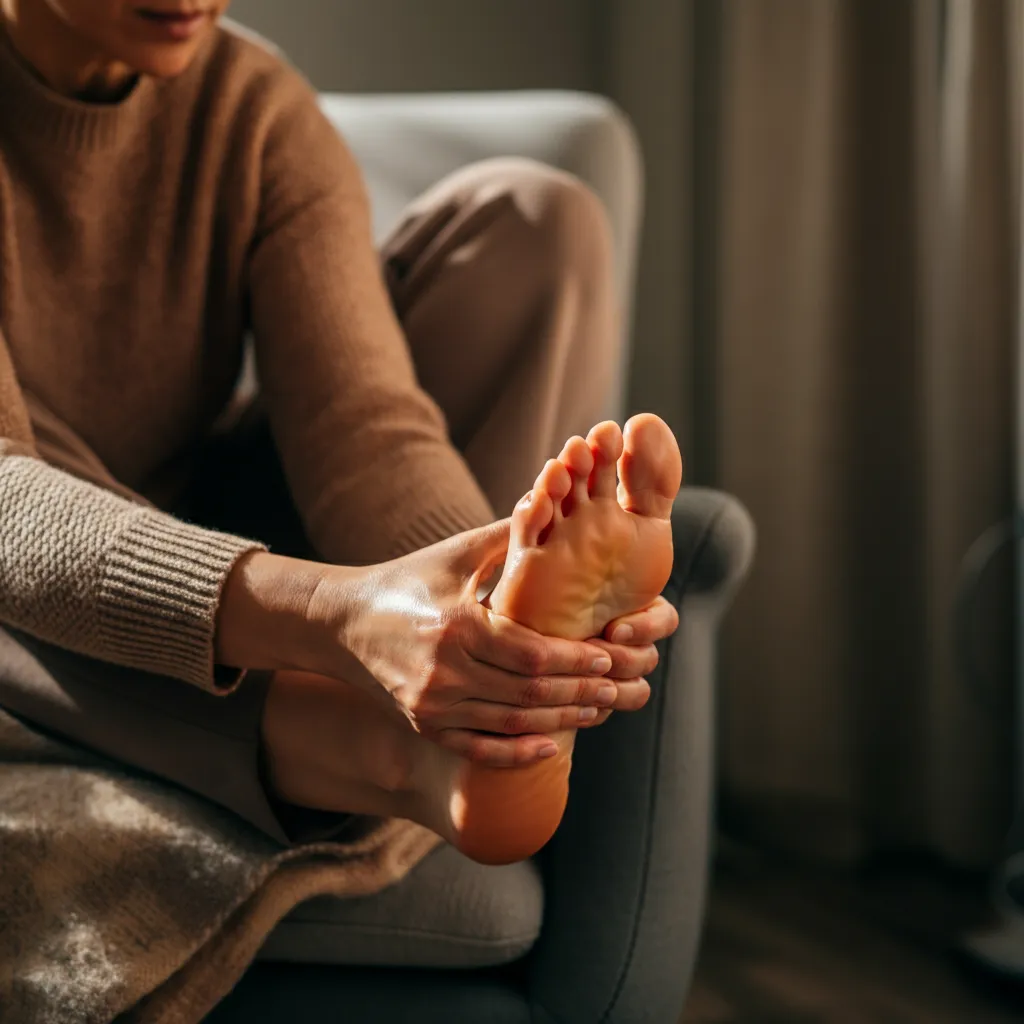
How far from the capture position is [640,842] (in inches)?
33.5

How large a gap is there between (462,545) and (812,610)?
1147 mm

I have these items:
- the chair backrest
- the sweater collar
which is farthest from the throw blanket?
the chair backrest

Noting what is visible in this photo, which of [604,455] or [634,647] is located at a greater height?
[604,455]

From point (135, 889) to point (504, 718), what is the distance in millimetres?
263

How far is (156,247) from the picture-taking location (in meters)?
1.00

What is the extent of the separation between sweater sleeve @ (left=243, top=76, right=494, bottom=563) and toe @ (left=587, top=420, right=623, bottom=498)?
24 cm

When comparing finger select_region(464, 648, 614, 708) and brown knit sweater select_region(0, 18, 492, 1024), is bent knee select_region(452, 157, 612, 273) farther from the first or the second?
finger select_region(464, 648, 614, 708)

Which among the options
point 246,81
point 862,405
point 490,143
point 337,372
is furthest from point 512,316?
point 862,405

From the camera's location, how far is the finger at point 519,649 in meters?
0.63

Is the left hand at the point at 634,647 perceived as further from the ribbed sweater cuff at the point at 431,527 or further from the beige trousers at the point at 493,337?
the beige trousers at the point at 493,337

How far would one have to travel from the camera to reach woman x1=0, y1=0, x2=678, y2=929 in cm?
69

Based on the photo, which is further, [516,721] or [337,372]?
[337,372]

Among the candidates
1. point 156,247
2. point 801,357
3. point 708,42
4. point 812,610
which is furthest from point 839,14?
point 156,247

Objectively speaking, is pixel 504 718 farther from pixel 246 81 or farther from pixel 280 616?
pixel 246 81
